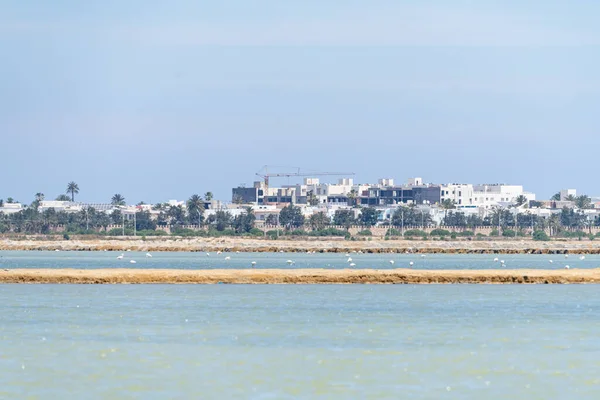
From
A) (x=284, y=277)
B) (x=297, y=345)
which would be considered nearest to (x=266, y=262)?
(x=284, y=277)

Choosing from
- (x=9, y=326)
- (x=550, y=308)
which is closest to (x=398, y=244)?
(x=550, y=308)

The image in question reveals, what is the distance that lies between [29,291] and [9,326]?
58.2 feet

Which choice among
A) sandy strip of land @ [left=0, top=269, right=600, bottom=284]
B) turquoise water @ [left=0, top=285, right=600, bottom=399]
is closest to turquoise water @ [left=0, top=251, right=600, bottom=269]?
sandy strip of land @ [left=0, top=269, right=600, bottom=284]

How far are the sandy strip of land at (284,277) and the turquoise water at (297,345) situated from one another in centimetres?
430

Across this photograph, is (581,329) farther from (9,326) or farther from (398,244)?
(398,244)

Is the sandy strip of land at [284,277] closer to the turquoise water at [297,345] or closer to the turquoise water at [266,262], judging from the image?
the turquoise water at [297,345]

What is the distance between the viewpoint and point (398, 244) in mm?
179625

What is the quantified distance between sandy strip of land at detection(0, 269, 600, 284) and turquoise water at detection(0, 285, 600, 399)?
14.1 feet

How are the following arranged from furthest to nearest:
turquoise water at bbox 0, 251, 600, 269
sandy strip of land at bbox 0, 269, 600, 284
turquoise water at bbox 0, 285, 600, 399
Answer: turquoise water at bbox 0, 251, 600, 269 → sandy strip of land at bbox 0, 269, 600, 284 → turquoise water at bbox 0, 285, 600, 399

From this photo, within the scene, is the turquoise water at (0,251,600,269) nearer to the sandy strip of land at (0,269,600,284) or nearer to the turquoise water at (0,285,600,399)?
the sandy strip of land at (0,269,600,284)

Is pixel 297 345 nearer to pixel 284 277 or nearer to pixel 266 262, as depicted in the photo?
pixel 284 277

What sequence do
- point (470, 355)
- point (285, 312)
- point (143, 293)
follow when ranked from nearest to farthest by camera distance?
point (470, 355)
point (285, 312)
point (143, 293)

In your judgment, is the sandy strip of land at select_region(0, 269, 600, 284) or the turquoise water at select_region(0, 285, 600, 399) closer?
the turquoise water at select_region(0, 285, 600, 399)

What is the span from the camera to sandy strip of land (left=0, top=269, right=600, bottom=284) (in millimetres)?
62062
